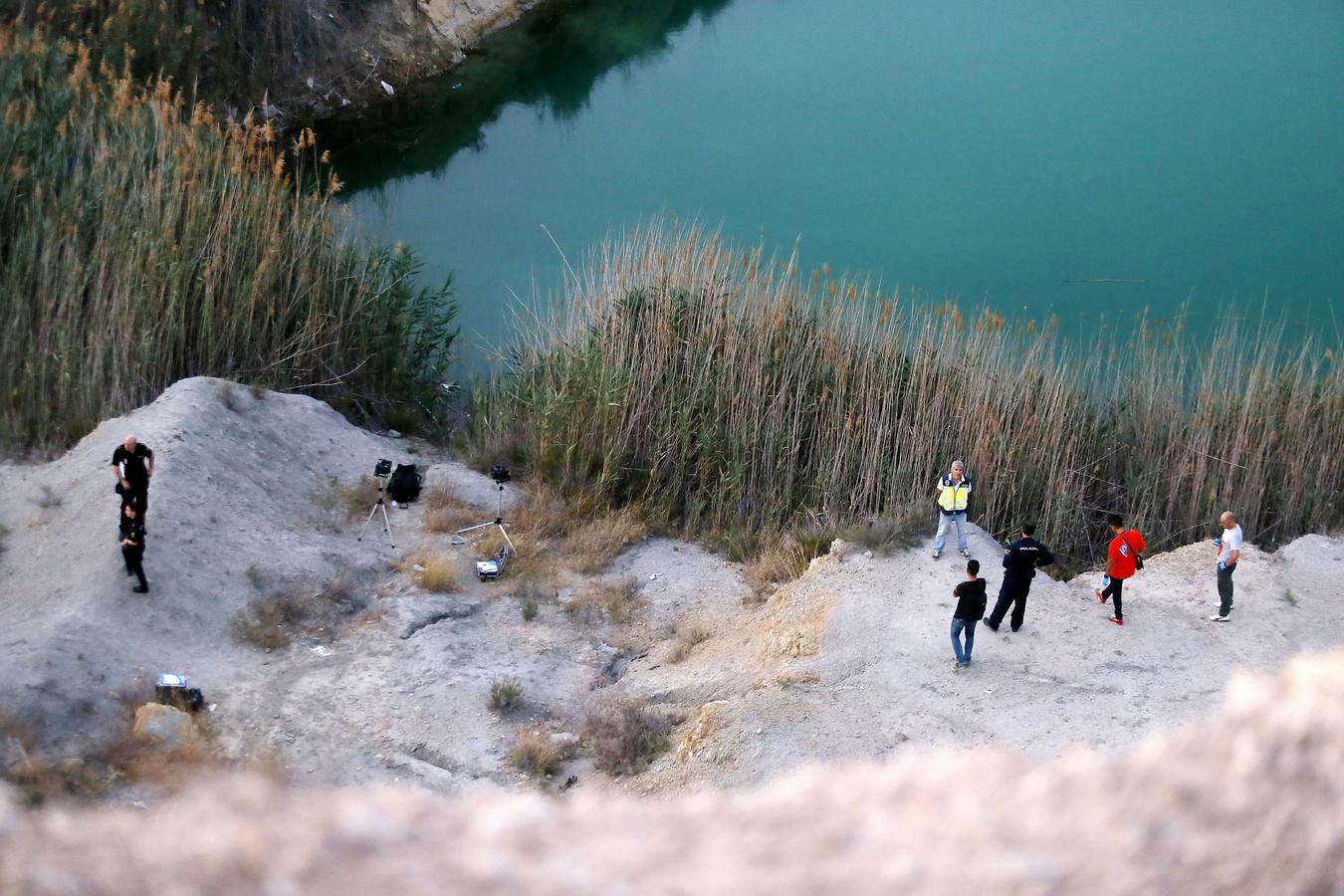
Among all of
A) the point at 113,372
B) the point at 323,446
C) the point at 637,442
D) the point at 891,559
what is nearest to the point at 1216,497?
the point at 891,559

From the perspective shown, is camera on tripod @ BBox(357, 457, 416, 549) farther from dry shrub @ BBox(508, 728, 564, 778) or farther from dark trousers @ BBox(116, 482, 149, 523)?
dry shrub @ BBox(508, 728, 564, 778)

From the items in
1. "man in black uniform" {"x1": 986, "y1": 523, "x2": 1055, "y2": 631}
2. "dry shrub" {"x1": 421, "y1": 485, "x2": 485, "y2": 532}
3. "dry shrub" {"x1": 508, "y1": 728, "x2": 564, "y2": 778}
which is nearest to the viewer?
"dry shrub" {"x1": 508, "y1": 728, "x2": 564, "y2": 778}

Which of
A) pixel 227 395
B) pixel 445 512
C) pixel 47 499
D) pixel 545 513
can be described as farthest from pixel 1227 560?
pixel 47 499

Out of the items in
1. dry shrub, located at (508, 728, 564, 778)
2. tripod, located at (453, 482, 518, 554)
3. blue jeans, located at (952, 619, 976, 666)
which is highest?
blue jeans, located at (952, 619, 976, 666)

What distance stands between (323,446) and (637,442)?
2.91m

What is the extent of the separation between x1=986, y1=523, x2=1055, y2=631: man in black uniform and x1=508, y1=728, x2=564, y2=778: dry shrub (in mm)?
3146

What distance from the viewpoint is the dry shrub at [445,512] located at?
10.1 meters

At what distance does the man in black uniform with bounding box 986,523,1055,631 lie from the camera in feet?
25.7

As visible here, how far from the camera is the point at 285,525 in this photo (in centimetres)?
956

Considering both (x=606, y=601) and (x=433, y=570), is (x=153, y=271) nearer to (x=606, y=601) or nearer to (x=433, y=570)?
(x=433, y=570)

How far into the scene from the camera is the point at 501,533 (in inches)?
396

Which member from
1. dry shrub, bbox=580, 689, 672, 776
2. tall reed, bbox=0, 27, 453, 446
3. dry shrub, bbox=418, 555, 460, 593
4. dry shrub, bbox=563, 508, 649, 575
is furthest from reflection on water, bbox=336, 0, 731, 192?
dry shrub, bbox=580, 689, 672, 776

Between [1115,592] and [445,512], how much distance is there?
18.1 feet

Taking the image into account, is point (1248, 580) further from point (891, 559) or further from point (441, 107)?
point (441, 107)
